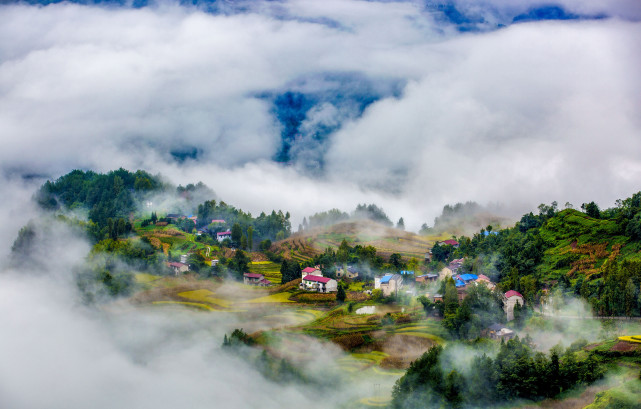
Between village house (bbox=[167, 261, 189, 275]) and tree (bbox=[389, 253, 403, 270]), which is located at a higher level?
tree (bbox=[389, 253, 403, 270])

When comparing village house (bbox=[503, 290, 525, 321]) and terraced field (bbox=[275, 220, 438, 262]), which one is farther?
terraced field (bbox=[275, 220, 438, 262])

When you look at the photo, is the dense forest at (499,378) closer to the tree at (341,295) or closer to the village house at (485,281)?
the village house at (485,281)

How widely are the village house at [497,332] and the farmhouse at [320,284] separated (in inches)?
1020

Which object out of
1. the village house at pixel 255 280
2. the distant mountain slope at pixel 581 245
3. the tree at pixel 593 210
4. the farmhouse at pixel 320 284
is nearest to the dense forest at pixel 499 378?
the distant mountain slope at pixel 581 245

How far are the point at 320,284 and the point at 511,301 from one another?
1044 inches

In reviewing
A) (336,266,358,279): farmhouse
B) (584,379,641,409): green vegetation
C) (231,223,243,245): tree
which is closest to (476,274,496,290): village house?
(336,266,358,279): farmhouse

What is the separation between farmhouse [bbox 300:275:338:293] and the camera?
7400 centimetres

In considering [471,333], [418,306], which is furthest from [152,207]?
[471,333]

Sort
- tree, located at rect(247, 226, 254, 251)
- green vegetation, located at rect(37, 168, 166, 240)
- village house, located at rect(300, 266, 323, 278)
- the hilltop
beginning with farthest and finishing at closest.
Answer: green vegetation, located at rect(37, 168, 166, 240) < tree, located at rect(247, 226, 254, 251) < the hilltop < village house, located at rect(300, 266, 323, 278)

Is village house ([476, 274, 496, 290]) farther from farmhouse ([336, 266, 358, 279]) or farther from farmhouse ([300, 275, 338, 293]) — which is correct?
farmhouse ([336, 266, 358, 279])

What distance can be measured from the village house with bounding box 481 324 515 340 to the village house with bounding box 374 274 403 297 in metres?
16.3

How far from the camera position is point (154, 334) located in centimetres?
5859

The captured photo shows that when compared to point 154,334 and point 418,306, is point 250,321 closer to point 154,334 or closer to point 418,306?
point 154,334

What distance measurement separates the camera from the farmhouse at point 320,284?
2913 inches
